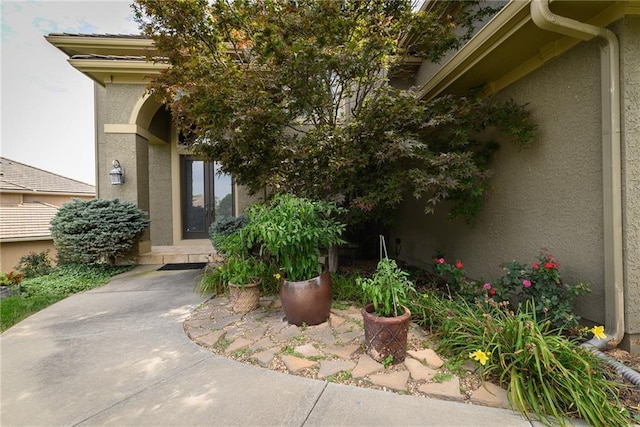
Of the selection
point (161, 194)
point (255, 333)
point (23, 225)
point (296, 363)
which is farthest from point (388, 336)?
point (23, 225)

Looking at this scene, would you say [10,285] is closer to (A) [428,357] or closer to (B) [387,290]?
(B) [387,290]

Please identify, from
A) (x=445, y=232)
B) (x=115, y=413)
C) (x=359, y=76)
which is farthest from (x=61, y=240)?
(x=445, y=232)

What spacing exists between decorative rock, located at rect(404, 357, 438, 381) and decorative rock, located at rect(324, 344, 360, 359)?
47 centimetres

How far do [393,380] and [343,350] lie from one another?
0.55 m

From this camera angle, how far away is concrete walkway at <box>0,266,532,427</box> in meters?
1.76

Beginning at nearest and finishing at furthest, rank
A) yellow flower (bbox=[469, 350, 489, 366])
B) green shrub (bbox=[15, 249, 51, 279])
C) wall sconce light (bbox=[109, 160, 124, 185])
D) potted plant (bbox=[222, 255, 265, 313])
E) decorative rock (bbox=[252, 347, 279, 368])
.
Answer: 1. yellow flower (bbox=[469, 350, 489, 366])
2. decorative rock (bbox=[252, 347, 279, 368])
3. potted plant (bbox=[222, 255, 265, 313])
4. green shrub (bbox=[15, 249, 51, 279])
5. wall sconce light (bbox=[109, 160, 124, 185])

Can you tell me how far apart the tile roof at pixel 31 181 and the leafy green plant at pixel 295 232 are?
18.7 metres

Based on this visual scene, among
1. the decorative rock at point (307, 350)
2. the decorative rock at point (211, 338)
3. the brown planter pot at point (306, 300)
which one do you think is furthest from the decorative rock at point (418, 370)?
the decorative rock at point (211, 338)

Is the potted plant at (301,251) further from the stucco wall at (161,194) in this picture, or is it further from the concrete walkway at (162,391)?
the stucco wall at (161,194)

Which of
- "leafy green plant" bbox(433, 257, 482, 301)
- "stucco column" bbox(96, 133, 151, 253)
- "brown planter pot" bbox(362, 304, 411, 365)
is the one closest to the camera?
"brown planter pot" bbox(362, 304, 411, 365)

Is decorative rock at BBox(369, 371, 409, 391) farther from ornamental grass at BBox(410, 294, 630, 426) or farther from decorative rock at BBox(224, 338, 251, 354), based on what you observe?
decorative rock at BBox(224, 338, 251, 354)

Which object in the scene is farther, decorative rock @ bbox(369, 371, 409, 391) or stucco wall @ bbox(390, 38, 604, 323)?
stucco wall @ bbox(390, 38, 604, 323)

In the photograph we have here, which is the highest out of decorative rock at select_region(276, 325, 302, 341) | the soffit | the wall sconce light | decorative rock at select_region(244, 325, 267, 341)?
the soffit

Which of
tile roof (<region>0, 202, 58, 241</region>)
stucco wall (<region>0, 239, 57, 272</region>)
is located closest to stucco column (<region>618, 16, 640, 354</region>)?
tile roof (<region>0, 202, 58, 241</region>)
